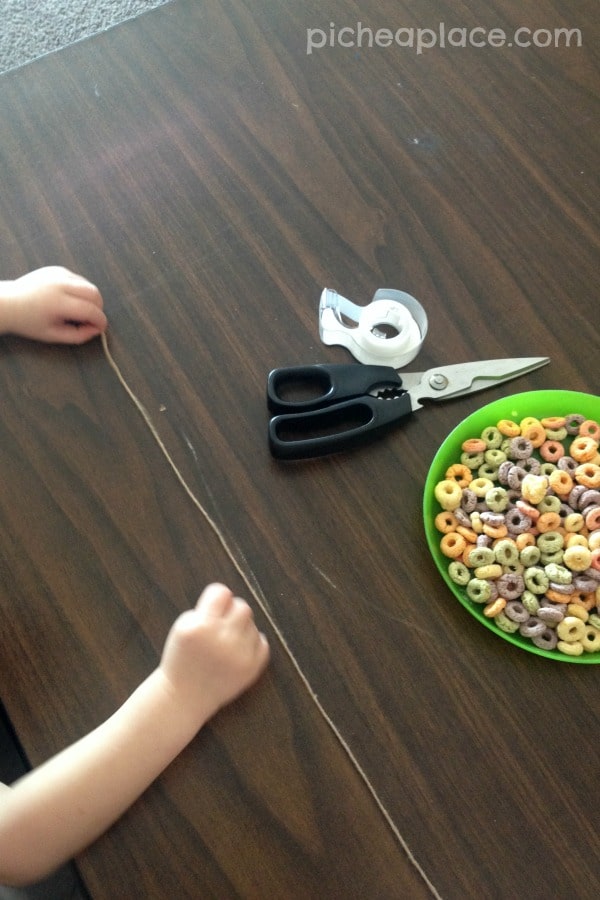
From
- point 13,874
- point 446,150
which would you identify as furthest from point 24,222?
point 13,874

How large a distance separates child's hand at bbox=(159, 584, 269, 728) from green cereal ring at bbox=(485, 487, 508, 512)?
0.61 ft

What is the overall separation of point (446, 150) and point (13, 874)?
2.09ft

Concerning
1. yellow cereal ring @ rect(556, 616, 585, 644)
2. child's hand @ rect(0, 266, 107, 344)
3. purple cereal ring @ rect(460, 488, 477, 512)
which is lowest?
yellow cereal ring @ rect(556, 616, 585, 644)

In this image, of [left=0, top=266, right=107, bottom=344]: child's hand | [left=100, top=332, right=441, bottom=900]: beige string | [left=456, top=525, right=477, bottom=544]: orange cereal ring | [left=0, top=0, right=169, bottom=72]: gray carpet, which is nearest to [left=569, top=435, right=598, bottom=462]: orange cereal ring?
[left=456, top=525, right=477, bottom=544]: orange cereal ring

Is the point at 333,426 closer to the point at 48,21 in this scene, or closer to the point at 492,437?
the point at 492,437

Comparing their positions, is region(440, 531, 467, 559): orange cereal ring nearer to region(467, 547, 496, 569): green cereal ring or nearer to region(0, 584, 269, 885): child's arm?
region(467, 547, 496, 569): green cereal ring

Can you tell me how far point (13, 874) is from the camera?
0.44 m

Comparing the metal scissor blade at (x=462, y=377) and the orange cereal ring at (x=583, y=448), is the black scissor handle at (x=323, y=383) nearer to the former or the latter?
the metal scissor blade at (x=462, y=377)

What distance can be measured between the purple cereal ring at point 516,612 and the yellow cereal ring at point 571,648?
0.09 ft

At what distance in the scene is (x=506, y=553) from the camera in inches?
20.0

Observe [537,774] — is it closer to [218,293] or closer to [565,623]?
[565,623]

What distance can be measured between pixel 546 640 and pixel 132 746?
0.91ft

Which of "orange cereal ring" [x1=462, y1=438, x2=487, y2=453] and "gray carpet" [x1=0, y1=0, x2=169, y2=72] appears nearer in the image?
"orange cereal ring" [x1=462, y1=438, x2=487, y2=453]

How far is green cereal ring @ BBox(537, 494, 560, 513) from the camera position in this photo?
0.52 metres
